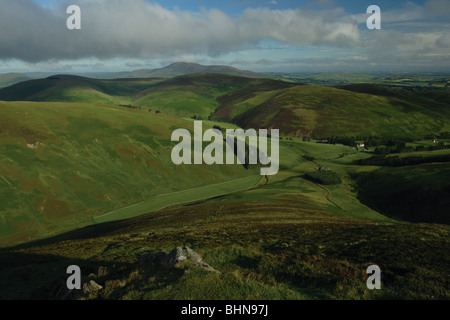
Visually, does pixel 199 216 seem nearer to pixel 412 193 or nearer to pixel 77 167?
pixel 412 193

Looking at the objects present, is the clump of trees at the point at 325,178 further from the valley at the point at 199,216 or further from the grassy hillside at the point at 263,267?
the grassy hillside at the point at 263,267

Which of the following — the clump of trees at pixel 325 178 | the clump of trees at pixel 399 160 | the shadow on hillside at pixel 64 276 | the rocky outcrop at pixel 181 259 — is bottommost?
the clump of trees at pixel 325 178

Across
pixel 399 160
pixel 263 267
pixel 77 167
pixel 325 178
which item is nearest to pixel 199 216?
pixel 263 267

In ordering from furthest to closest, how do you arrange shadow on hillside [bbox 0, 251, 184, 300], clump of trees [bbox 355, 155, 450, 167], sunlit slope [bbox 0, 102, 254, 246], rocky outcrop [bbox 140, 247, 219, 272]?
clump of trees [bbox 355, 155, 450, 167] → sunlit slope [bbox 0, 102, 254, 246] → rocky outcrop [bbox 140, 247, 219, 272] → shadow on hillside [bbox 0, 251, 184, 300]

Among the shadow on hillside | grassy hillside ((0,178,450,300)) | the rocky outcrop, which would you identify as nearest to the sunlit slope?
the shadow on hillside

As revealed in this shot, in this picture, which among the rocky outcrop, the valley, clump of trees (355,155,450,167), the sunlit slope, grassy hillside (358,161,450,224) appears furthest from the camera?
clump of trees (355,155,450,167)

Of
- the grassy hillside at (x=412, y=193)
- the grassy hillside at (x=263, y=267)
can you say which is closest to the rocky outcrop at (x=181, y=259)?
the grassy hillside at (x=263, y=267)

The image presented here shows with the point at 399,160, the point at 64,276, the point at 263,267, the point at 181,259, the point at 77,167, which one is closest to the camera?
the point at 181,259

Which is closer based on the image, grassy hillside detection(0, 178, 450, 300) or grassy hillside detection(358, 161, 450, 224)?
grassy hillside detection(0, 178, 450, 300)

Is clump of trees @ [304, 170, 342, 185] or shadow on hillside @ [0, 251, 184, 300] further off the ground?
shadow on hillside @ [0, 251, 184, 300]

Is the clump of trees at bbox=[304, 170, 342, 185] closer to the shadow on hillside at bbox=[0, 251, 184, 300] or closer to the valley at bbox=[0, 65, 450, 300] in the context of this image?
the valley at bbox=[0, 65, 450, 300]
